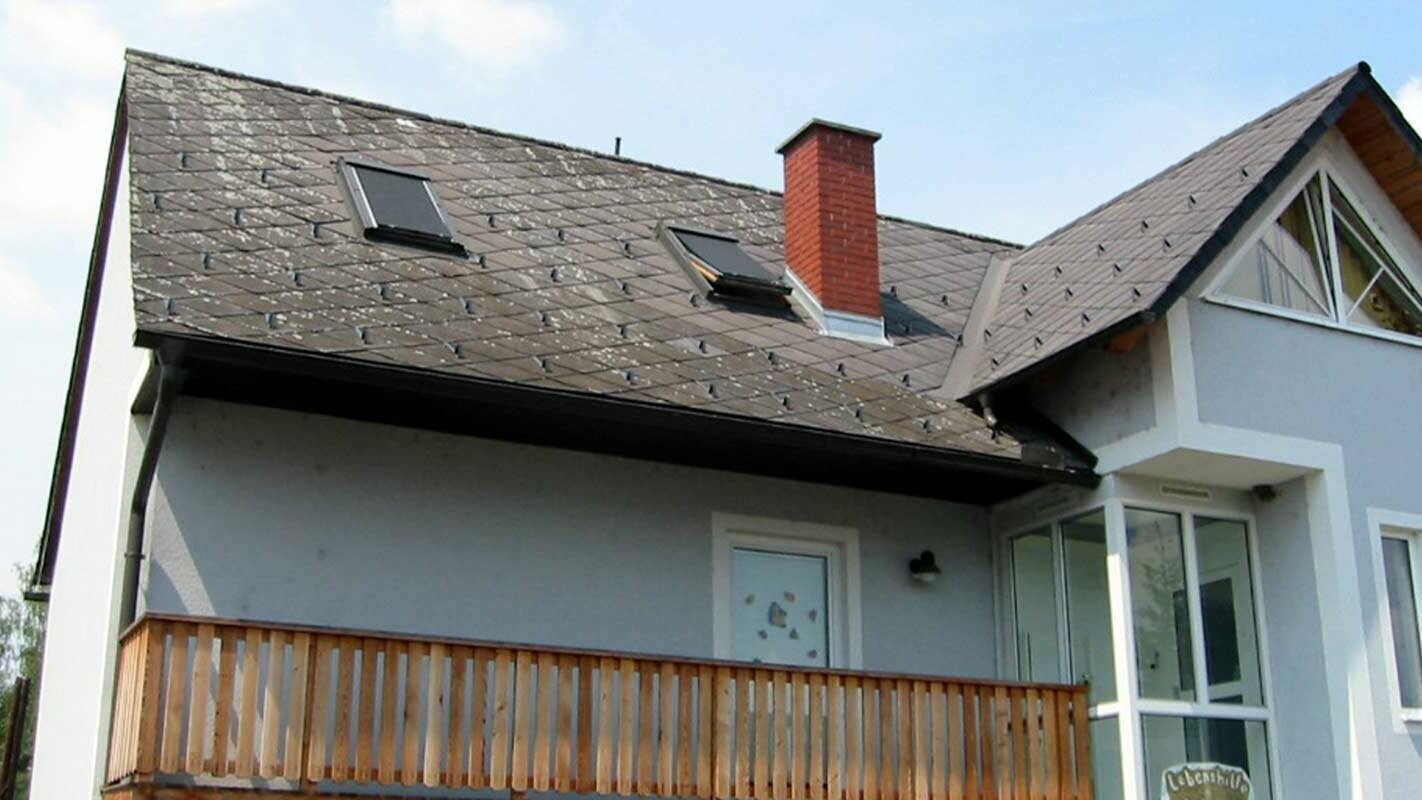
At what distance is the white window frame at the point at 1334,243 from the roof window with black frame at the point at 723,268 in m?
3.63

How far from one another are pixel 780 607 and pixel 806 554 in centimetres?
47

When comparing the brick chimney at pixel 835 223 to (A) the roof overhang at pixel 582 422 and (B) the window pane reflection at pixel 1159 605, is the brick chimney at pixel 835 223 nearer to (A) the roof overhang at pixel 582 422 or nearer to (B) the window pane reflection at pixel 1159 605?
(A) the roof overhang at pixel 582 422

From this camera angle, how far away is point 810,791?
1088cm

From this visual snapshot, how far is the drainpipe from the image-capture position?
9.96 metres

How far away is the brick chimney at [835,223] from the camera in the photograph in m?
14.4

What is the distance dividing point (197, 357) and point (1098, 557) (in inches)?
269

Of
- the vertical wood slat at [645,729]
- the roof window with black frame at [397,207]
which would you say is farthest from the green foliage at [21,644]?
the vertical wood slat at [645,729]

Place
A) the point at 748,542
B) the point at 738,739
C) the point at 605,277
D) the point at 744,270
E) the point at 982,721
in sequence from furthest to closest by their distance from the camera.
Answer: the point at 744,270 < the point at 605,277 < the point at 748,542 < the point at 982,721 < the point at 738,739

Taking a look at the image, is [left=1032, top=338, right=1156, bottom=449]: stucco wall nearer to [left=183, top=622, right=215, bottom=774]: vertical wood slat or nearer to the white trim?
the white trim

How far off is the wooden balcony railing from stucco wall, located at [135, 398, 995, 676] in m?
0.73

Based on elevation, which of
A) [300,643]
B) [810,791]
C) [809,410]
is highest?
[809,410]

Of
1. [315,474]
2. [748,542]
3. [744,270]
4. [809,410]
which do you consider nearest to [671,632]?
[748,542]

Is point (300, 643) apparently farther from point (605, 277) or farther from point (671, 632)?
point (605, 277)

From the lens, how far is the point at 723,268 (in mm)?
14242
